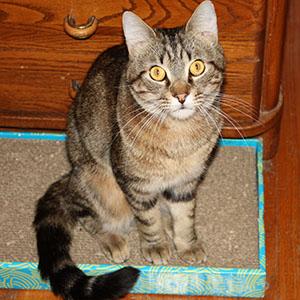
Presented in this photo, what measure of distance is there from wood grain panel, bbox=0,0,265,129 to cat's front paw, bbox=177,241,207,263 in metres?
0.39

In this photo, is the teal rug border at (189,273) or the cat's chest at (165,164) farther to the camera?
the teal rug border at (189,273)

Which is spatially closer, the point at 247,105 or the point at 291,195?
the point at 247,105

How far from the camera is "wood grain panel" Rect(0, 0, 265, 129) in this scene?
1539mm

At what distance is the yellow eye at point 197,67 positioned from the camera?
53.3 inches

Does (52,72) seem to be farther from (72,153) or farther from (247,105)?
(247,105)

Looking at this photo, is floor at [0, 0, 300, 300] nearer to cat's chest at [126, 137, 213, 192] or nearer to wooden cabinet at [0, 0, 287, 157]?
wooden cabinet at [0, 0, 287, 157]

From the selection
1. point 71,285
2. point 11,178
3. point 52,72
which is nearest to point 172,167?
point 71,285

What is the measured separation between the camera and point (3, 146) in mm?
1937

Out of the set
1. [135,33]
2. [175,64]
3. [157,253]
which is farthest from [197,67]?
[157,253]

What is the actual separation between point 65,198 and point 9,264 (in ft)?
0.71

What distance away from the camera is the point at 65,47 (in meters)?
1.65

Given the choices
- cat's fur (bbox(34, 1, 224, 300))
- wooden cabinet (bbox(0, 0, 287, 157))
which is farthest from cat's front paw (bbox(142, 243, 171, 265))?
wooden cabinet (bbox(0, 0, 287, 157))

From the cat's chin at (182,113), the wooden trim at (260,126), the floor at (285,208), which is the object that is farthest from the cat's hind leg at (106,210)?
the wooden trim at (260,126)

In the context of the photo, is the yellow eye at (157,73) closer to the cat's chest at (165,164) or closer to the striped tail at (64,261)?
the cat's chest at (165,164)
